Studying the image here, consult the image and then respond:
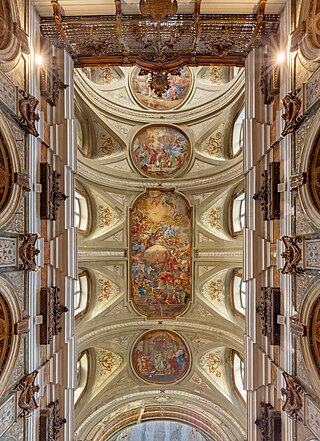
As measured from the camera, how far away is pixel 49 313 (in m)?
8.35

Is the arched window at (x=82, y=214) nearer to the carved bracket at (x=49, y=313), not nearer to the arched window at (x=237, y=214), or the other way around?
the arched window at (x=237, y=214)

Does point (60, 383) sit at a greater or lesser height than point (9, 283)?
lesser

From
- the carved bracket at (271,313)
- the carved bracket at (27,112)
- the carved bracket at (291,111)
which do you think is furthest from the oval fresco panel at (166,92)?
the carved bracket at (271,313)

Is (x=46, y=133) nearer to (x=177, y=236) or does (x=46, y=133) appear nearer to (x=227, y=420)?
(x=177, y=236)

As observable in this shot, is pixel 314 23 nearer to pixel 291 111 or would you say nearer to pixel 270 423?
pixel 291 111

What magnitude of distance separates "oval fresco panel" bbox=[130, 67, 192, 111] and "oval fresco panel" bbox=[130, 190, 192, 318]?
3.93 m

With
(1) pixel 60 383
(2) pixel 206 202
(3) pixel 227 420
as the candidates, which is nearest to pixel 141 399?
(3) pixel 227 420

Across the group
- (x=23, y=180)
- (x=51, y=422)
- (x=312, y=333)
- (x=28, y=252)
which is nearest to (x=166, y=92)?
(x=23, y=180)

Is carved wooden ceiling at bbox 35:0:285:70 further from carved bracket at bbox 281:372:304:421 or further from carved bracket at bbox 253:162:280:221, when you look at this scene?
carved bracket at bbox 281:372:304:421

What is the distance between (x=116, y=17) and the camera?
293 inches

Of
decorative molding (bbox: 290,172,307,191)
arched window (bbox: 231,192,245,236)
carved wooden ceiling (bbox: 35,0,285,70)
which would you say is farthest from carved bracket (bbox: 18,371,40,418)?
arched window (bbox: 231,192,245,236)

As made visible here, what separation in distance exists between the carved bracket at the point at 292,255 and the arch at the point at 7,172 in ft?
17.3

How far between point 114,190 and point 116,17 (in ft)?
32.3

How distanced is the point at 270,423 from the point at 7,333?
6.16 meters
